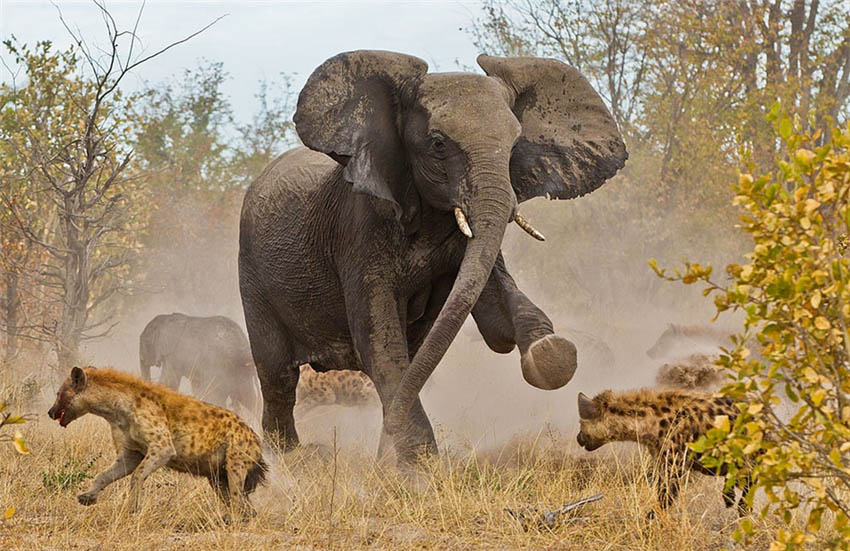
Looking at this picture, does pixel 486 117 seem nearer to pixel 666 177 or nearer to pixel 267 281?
pixel 267 281

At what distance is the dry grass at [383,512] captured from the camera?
5.95 m

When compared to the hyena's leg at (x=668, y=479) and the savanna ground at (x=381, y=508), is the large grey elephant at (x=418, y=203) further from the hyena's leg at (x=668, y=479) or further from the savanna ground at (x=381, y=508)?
the hyena's leg at (x=668, y=479)

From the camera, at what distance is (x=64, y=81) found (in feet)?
46.5

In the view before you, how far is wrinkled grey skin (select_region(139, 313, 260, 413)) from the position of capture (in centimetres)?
1359

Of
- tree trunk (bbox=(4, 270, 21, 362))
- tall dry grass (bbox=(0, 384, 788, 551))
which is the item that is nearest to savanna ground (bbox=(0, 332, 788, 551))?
tall dry grass (bbox=(0, 384, 788, 551))

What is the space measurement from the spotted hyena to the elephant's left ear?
4.06m

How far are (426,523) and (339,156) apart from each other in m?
2.58

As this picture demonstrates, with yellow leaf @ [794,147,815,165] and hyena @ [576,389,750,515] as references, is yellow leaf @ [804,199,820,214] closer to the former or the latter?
yellow leaf @ [794,147,815,165]

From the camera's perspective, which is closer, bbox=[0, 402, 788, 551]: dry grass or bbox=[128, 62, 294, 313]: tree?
bbox=[0, 402, 788, 551]: dry grass

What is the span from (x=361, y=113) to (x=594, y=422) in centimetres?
245

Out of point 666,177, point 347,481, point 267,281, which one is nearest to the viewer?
point 347,481

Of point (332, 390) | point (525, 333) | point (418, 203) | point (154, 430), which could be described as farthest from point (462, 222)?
point (332, 390)

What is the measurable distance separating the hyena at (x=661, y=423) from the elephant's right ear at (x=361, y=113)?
1.86 metres

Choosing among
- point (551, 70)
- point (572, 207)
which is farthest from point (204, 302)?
point (551, 70)
